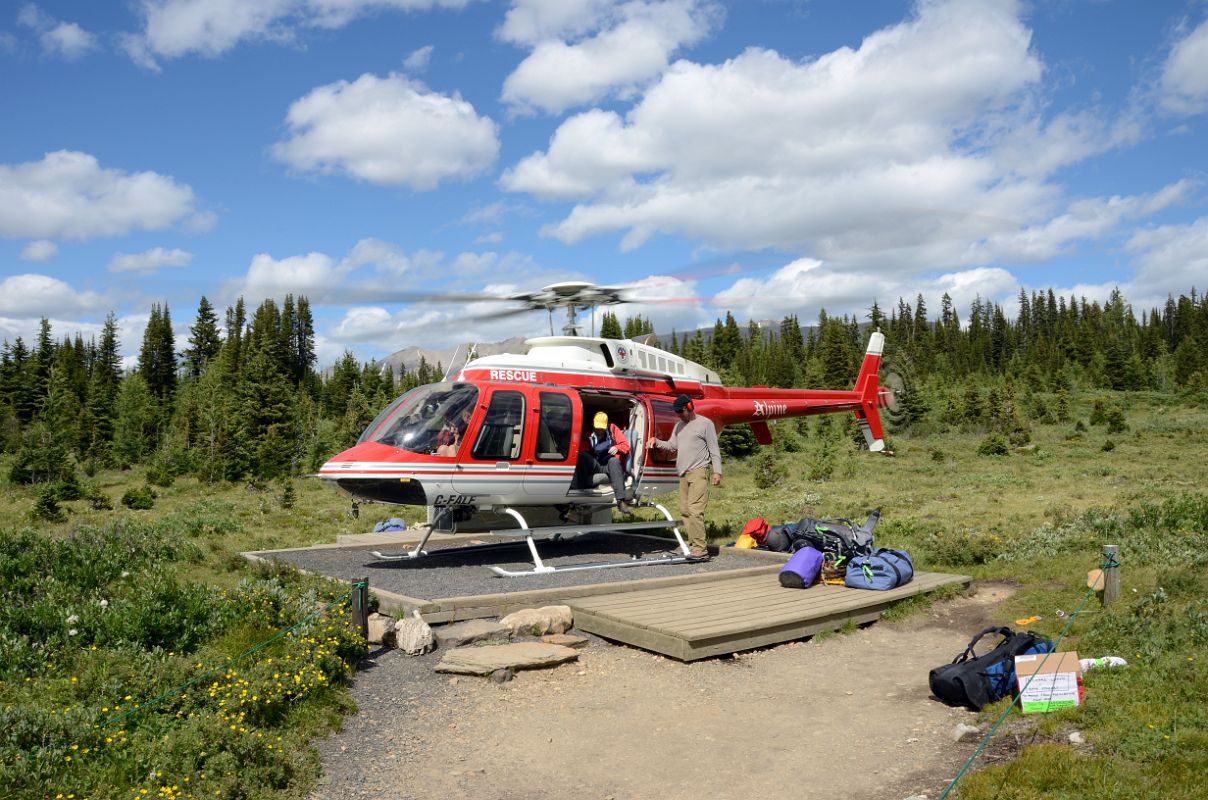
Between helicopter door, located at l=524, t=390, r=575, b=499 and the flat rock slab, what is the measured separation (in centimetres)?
392

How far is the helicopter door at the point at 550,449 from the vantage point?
1162 centimetres

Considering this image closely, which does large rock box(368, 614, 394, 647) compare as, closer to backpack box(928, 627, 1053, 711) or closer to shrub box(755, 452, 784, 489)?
backpack box(928, 627, 1053, 711)

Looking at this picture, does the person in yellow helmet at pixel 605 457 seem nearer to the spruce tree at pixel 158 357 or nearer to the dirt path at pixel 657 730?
the dirt path at pixel 657 730

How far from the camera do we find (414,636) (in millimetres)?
7824

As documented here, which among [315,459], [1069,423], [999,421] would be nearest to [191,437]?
[315,459]

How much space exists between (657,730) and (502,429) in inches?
224

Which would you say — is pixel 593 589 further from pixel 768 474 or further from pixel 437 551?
pixel 768 474

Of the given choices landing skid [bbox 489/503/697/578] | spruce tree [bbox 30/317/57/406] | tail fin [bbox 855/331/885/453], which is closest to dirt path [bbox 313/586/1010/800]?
landing skid [bbox 489/503/697/578]

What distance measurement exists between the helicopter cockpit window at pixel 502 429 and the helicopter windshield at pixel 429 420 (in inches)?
11.0

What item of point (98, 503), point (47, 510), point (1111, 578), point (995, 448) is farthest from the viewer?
point (995, 448)

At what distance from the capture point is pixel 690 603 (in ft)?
30.6

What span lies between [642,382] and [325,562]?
5388 mm

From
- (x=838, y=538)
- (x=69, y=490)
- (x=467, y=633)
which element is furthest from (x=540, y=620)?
(x=69, y=490)

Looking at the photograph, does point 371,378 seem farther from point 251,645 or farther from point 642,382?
point 251,645
